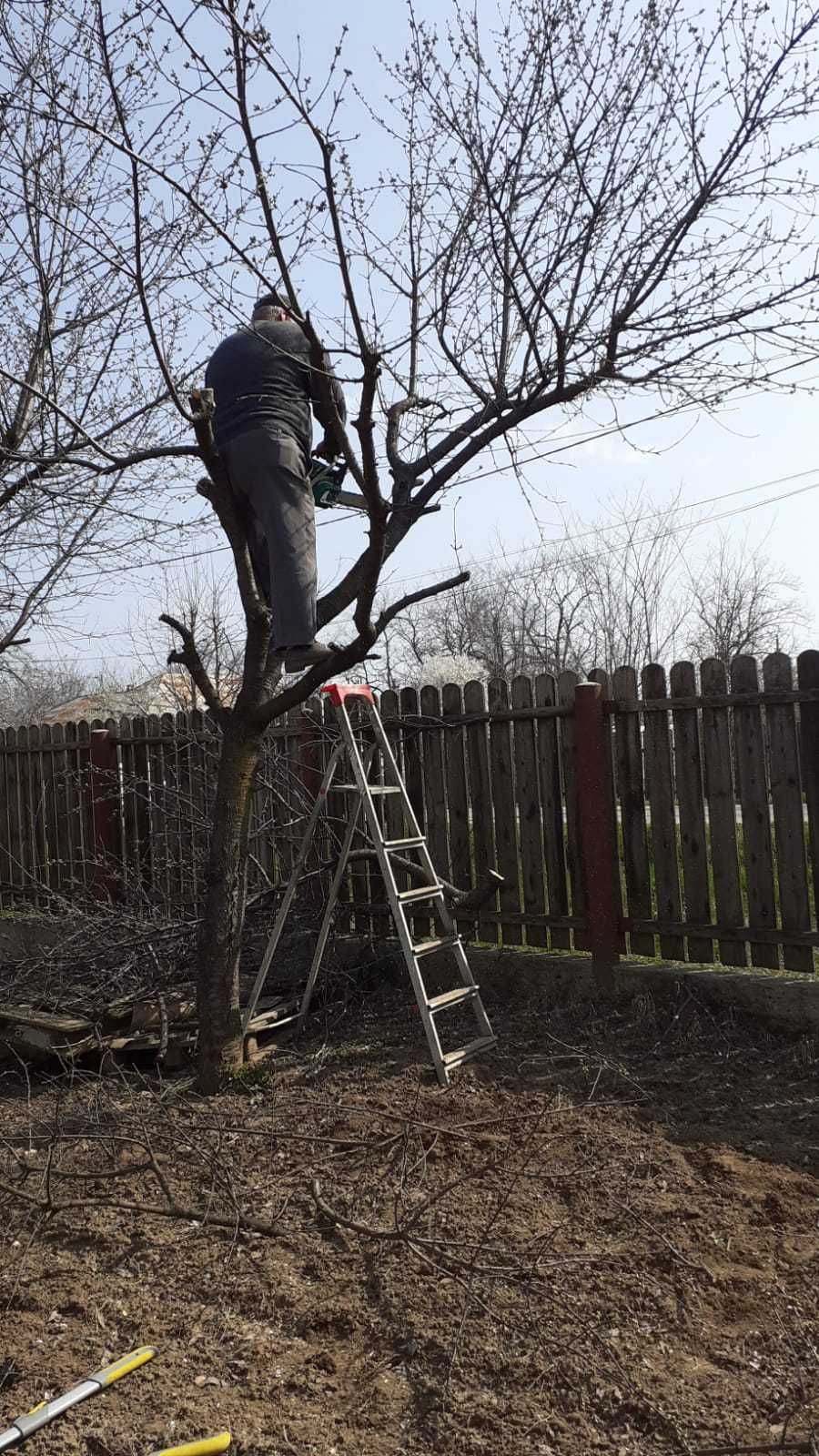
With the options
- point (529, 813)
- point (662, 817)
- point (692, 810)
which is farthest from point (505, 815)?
point (692, 810)

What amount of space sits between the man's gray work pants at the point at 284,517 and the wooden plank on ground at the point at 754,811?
218 cm

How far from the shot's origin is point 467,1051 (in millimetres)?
4719

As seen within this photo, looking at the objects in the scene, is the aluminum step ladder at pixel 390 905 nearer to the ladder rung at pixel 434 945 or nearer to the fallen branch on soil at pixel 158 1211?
the ladder rung at pixel 434 945

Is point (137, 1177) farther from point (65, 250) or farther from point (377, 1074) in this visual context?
point (65, 250)

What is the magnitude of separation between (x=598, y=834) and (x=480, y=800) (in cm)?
88

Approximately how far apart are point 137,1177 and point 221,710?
1.96 meters

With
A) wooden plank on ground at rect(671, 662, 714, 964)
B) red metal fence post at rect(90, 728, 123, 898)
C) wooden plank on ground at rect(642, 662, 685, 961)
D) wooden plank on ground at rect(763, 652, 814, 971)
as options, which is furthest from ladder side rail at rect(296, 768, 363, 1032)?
red metal fence post at rect(90, 728, 123, 898)

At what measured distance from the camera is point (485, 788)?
6.12m

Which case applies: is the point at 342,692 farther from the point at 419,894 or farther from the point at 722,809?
the point at 722,809

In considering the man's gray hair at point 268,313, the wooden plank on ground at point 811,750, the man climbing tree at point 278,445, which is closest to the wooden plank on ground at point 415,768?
the man climbing tree at point 278,445

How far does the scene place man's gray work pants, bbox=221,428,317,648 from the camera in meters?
4.08

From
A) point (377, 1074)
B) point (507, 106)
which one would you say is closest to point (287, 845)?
point (377, 1074)

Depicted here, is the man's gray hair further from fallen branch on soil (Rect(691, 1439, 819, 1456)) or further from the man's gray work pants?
fallen branch on soil (Rect(691, 1439, 819, 1456))

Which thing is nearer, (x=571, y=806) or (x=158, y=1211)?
(x=158, y=1211)
